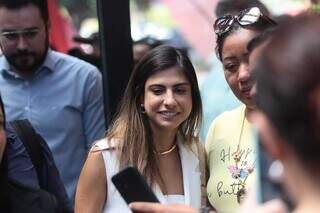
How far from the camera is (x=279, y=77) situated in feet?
3.61

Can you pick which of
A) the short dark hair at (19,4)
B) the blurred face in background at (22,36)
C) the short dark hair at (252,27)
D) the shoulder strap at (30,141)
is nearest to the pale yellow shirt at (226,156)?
the short dark hair at (252,27)

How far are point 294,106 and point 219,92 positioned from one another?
2.67 meters

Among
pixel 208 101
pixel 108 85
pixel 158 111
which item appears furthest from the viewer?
pixel 208 101

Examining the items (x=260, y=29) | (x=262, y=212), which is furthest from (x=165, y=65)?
(x=262, y=212)

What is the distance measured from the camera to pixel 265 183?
4.13 ft

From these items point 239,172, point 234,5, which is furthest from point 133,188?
point 234,5

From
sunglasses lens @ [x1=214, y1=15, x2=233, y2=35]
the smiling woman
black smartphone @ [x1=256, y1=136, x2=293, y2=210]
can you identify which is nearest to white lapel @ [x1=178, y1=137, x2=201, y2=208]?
the smiling woman

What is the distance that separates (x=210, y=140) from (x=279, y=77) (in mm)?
1659

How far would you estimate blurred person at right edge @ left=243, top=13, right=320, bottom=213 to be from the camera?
1080mm

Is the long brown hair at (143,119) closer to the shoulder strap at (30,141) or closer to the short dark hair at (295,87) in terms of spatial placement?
the shoulder strap at (30,141)

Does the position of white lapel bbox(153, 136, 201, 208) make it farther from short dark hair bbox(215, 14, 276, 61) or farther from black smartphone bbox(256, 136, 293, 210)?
black smartphone bbox(256, 136, 293, 210)

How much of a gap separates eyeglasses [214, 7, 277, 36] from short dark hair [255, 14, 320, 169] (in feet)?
4.63

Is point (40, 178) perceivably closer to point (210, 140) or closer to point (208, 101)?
point (210, 140)

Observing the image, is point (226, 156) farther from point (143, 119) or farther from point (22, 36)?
point (22, 36)
